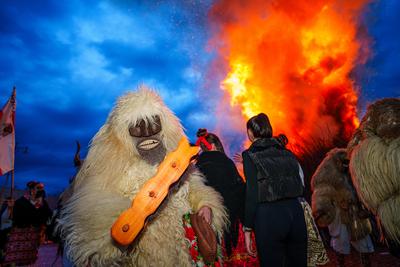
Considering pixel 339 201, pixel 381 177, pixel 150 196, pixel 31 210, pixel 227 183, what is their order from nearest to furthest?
pixel 150 196 → pixel 381 177 → pixel 227 183 → pixel 339 201 → pixel 31 210

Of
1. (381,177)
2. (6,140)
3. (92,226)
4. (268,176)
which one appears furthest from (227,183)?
(6,140)

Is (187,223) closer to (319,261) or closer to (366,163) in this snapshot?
(366,163)

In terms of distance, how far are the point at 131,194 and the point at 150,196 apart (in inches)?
12.7

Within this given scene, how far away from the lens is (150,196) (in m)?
1.70

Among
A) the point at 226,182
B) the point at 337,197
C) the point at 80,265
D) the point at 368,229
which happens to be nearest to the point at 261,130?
the point at 226,182

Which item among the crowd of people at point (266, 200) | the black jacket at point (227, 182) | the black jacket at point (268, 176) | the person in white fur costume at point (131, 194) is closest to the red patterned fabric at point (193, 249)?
the person in white fur costume at point (131, 194)

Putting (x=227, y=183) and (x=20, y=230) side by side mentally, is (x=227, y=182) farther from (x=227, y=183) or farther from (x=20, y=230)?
(x=20, y=230)

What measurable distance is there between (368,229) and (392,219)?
2.71m

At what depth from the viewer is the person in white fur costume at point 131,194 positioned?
1.70 m

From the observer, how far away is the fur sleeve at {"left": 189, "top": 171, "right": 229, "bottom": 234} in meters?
2.10

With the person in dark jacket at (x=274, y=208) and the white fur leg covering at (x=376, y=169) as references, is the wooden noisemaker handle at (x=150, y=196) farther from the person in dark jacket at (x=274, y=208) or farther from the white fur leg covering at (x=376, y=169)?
the white fur leg covering at (x=376, y=169)

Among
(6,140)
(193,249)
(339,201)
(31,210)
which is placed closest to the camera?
(193,249)

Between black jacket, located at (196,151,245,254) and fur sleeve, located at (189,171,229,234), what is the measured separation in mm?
799

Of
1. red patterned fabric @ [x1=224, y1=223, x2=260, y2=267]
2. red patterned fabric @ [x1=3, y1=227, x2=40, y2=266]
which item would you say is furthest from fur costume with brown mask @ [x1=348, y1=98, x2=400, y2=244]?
red patterned fabric @ [x1=3, y1=227, x2=40, y2=266]
